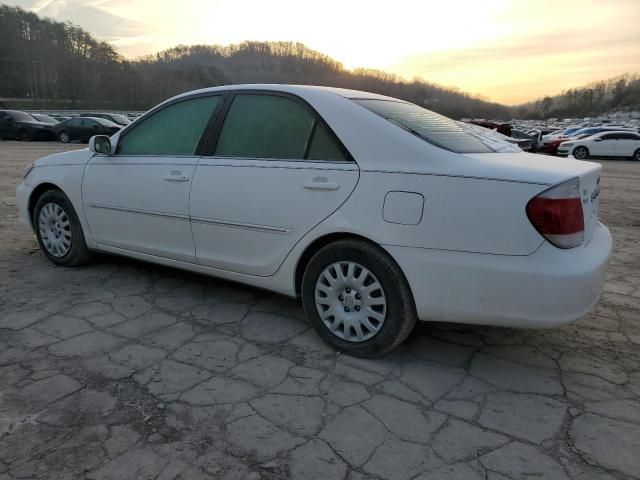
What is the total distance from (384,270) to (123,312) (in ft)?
6.54

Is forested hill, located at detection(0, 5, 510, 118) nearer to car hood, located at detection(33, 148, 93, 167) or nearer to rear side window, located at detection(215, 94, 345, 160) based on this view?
car hood, located at detection(33, 148, 93, 167)

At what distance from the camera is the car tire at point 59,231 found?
448 centimetres

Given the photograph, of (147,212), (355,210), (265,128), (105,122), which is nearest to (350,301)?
(355,210)

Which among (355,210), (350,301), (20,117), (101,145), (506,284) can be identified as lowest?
(350,301)

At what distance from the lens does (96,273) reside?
177 inches

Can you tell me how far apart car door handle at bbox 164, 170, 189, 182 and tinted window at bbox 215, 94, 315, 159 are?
1.01ft

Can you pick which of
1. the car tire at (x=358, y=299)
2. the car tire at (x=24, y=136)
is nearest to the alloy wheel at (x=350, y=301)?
the car tire at (x=358, y=299)

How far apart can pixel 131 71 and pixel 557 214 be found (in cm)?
10935

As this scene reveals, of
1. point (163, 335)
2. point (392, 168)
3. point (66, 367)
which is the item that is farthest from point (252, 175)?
point (66, 367)

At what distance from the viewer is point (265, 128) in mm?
3404

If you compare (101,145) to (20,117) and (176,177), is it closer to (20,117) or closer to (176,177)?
(176,177)

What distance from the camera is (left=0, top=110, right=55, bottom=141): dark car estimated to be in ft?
80.9

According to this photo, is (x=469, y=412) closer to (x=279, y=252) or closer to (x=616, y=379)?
(x=616, y=379)

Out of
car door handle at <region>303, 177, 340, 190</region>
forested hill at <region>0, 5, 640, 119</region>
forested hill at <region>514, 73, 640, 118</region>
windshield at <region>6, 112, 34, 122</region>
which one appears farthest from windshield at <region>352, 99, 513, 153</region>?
forested hill at <region>514, 73, 640, 118</region>
